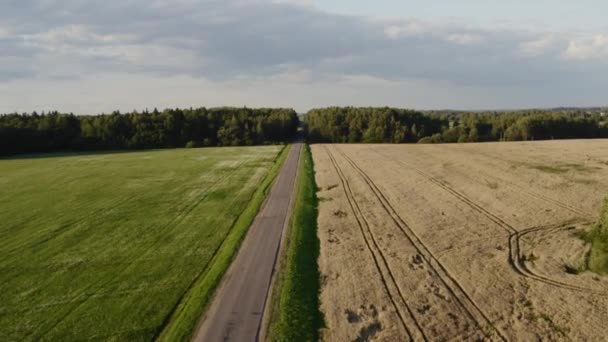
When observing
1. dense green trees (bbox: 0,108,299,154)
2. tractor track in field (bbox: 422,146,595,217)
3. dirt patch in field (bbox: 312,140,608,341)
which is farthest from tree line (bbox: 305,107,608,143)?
tractor track in field (bbox: 422,146,595,217)

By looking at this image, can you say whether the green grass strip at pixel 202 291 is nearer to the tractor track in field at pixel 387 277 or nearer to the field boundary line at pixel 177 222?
the field boundary line at pixel 177 222

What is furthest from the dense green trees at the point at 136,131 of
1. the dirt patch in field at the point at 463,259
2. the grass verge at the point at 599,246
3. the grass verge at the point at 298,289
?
the grass verge at the point at 599,246

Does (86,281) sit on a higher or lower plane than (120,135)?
lower

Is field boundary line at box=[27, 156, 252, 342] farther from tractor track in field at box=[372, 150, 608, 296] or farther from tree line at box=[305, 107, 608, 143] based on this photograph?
tree line at box=[305, 107, 608, 143]

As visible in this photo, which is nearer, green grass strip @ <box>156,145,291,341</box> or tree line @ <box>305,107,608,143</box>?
green grass strip @ <box>156,145,291,341</box>

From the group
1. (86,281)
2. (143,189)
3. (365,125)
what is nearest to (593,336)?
(86,281)

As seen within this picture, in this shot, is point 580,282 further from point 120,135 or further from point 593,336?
point 120,135

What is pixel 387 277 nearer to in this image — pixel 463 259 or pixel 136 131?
pixel 463 259
